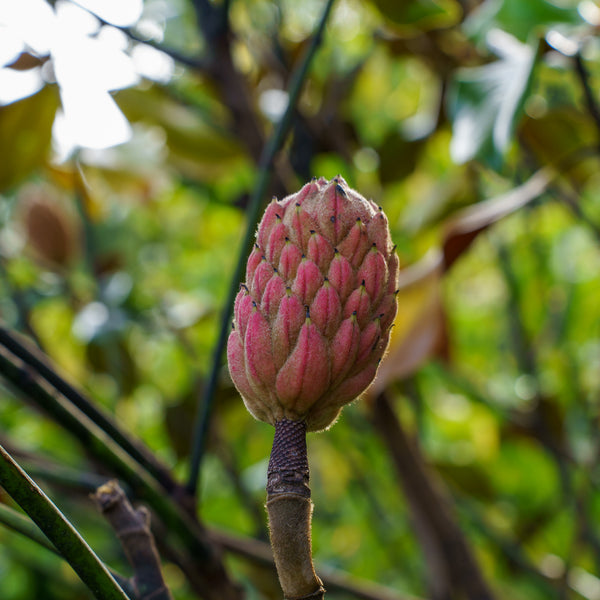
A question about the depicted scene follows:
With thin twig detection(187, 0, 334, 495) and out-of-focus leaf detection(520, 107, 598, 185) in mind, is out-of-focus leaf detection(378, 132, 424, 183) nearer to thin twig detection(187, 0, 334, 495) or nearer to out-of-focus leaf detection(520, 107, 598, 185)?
out-of-focus leaf detection(520, 107, 598, 185)

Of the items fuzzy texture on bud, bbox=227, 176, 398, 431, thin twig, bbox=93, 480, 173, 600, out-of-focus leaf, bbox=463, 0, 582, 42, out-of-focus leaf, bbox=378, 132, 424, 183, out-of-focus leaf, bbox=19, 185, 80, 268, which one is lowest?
out-of-focus leaf, bbox=19, 185, 80, 268

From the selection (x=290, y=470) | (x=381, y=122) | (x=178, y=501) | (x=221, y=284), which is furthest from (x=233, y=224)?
(x=290, y=470)

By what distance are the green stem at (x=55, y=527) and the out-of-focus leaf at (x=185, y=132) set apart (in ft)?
3.17

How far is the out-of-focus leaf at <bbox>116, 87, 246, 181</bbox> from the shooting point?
1239 mm

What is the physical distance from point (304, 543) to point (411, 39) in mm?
1257

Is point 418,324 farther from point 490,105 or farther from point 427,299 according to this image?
point 490,105

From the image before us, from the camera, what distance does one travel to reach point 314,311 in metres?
0.41

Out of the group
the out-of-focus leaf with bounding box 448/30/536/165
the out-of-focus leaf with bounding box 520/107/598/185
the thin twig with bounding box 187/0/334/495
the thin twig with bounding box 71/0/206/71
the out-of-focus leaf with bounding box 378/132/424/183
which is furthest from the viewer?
the out-of-focus leaf with bounding box 378/132/424/183

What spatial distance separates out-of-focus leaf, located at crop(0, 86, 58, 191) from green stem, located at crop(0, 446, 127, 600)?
848 millimetres

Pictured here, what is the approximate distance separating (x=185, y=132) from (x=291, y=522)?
1010 mm

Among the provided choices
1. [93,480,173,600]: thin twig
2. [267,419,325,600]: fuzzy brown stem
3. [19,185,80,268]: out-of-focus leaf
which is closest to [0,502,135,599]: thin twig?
[93,480,173,600]: thin twig

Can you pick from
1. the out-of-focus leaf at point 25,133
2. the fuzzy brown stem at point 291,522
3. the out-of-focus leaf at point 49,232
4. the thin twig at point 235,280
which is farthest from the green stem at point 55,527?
the out-of-focus leaf at point 49,232

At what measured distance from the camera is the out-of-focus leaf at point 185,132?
124 centimetres

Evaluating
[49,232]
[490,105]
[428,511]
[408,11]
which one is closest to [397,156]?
[408,11]
